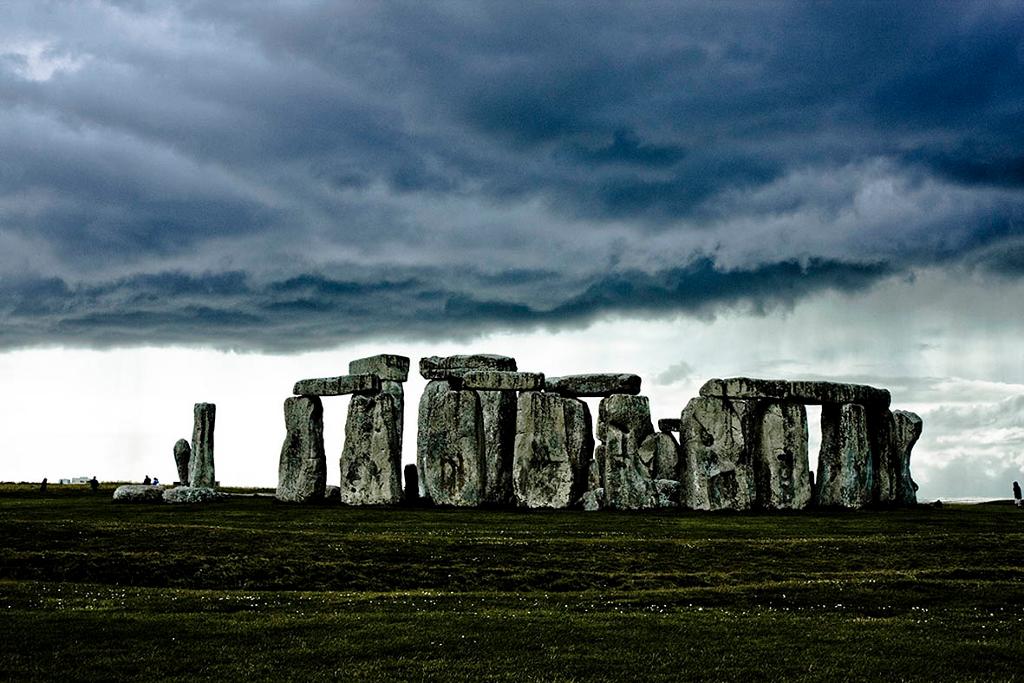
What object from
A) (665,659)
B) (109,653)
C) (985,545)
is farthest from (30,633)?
(985,545)

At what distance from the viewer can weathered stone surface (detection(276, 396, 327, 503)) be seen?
4044 cm

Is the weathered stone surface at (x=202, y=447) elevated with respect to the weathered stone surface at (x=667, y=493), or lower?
elevated

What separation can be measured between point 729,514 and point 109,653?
2369 cm

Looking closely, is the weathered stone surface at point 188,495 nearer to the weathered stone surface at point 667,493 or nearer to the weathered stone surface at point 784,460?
the weathered stone surface at point 667,493

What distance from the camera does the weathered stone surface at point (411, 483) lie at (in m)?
40.5

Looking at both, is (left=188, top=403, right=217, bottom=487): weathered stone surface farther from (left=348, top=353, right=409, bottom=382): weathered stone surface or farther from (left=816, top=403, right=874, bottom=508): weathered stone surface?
(left=816, top=403, right=874, bottom=508): weathered stone surface

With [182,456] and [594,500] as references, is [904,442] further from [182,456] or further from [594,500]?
[182,456]

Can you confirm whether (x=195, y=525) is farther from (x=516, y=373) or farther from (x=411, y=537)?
(x=516, y=373)

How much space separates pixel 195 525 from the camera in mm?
28328

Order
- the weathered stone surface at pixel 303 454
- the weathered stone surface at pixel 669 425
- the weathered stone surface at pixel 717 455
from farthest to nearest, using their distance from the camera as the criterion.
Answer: the weathered stone surface at pixel 669 425 → the weathered stone surface at pixel 303 454 → the weathered stone surface at pixel 717 455

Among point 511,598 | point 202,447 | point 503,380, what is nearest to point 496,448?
point 503,380

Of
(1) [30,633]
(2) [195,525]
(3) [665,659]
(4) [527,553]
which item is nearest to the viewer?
(3) [665,659]

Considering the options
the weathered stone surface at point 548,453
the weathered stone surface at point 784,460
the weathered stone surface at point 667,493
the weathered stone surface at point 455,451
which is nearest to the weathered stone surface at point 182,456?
the weathered stone surface at point 455,451

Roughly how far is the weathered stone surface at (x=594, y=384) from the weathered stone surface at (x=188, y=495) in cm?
1427
